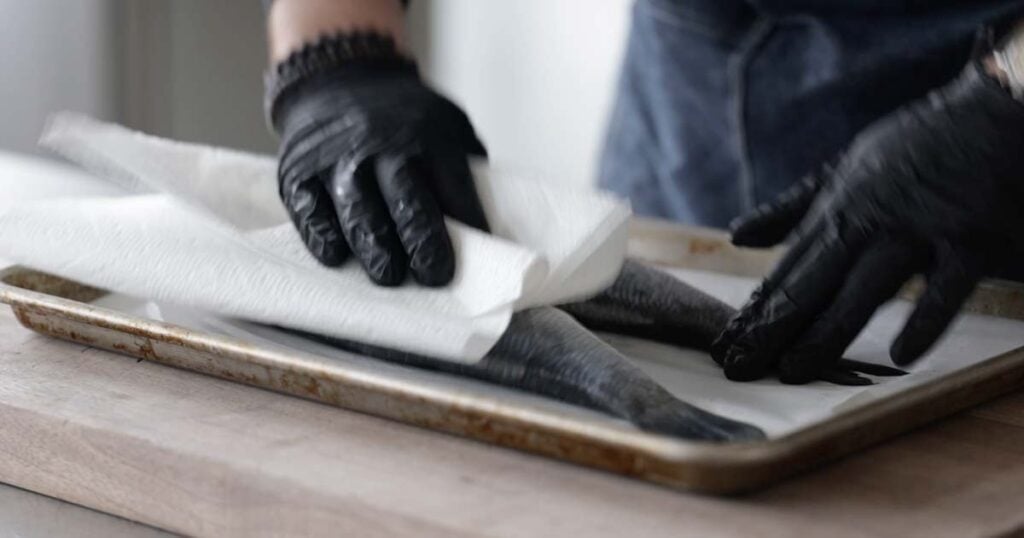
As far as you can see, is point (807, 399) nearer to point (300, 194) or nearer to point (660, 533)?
point (660, 533)

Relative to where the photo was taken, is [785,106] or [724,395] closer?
[724,395]

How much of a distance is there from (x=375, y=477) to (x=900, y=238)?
33 cm

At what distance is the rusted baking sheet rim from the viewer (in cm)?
56

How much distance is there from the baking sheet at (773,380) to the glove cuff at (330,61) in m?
0.18

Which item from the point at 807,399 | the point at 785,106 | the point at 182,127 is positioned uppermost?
the point at 807,399

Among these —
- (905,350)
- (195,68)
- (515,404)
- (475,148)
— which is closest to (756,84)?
(475,148)

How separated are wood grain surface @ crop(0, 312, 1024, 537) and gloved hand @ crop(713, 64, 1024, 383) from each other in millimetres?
76

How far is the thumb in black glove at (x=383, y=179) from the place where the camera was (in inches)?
29.1

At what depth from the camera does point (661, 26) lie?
1297mm

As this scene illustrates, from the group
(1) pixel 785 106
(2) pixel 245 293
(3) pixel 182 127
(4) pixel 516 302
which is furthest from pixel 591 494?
(3) pixel 182 127

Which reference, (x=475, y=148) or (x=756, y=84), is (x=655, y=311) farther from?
(x=756, y=84)

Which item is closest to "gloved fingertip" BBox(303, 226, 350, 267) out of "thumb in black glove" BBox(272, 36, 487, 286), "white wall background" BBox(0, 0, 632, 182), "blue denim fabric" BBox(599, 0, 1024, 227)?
"thumb in black glove" BBox(272, 36, 487, 286)

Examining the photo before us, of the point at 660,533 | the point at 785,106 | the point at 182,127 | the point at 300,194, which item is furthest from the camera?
the point at 182,127

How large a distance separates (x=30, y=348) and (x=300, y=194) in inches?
6.9
